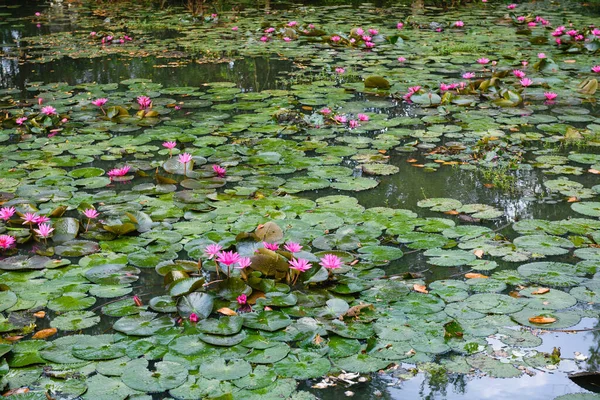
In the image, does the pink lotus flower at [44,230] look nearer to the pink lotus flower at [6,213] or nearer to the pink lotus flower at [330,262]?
the pink lotus flower at [6,213]

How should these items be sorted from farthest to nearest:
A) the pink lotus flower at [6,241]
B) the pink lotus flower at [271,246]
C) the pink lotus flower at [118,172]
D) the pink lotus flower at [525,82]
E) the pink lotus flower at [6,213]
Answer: the pink lotus flower at [525,82] → the pink lotus flower at [118,172] → the pink lotus flower at [6,213] → the pink lotus flower at [6,241] → the pink lotus flower at [271,246]

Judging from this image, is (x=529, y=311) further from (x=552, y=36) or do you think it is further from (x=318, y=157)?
(x=552, y=36)

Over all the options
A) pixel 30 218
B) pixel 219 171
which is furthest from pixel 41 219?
pixel 219 171

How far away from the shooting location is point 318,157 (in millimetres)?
4027

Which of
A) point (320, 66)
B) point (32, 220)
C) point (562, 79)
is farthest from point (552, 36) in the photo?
point (32, 220)

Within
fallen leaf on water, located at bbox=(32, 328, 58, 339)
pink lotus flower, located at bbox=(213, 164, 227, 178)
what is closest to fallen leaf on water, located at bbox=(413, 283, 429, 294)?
fallen leaf on water, located at bbox=(32, 328, 58, 339)

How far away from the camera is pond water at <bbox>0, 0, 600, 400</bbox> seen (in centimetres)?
210

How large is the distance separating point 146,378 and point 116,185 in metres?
1.84

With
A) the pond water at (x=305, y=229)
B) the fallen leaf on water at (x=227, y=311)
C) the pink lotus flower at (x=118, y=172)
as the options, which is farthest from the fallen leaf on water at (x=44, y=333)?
the pink lotus flower at (x=118, y=172)

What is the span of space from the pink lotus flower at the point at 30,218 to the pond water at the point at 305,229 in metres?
0.02

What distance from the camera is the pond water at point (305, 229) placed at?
2098mm

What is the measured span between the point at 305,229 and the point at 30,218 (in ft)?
4.07

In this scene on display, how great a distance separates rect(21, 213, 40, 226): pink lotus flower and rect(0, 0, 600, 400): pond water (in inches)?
1.0

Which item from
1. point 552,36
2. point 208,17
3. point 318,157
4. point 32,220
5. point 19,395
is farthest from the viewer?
point 208,17
